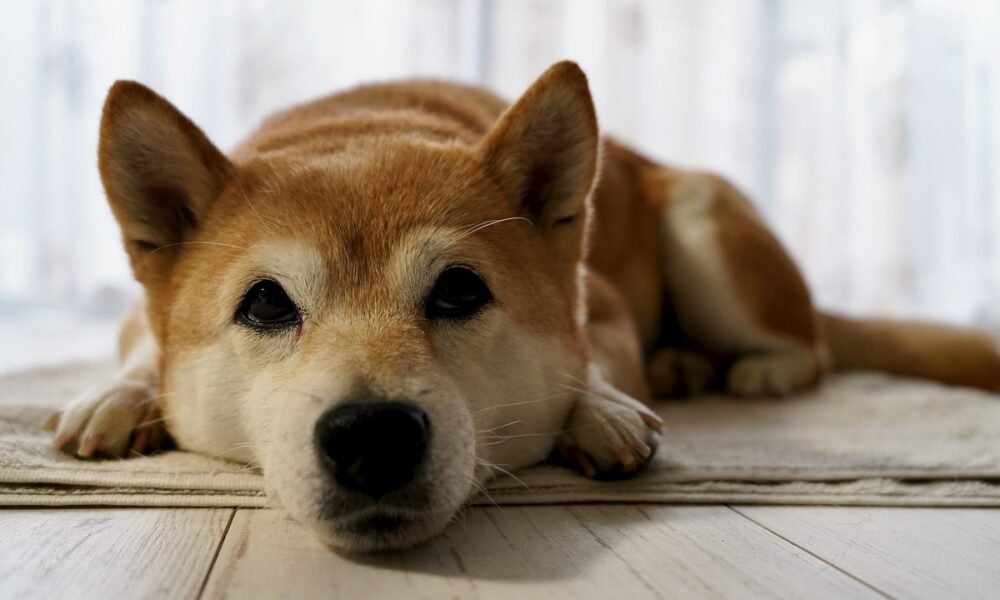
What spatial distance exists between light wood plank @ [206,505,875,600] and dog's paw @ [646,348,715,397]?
3.65ft

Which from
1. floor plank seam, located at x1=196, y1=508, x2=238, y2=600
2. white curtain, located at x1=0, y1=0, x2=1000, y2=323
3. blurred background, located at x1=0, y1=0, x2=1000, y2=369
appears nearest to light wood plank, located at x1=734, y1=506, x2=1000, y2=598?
floor plank seam, located at x1=196, y1=508, x2=238, y2=600

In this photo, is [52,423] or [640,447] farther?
[52,423]

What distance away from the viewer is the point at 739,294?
229 centimetres

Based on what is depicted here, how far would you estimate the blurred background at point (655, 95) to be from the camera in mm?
3799

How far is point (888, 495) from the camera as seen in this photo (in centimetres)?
131

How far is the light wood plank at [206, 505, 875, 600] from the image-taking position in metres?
0.93

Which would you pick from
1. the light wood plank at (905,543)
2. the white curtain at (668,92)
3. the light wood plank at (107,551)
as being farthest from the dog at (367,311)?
the white curtain at (668,92)

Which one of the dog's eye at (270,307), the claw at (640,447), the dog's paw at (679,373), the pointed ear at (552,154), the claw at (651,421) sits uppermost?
the pointed ear at (552,154)

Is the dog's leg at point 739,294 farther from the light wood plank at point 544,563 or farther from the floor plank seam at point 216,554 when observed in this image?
the floor plank seam at point 216,554

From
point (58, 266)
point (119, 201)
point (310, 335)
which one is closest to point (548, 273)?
point (310, 335)

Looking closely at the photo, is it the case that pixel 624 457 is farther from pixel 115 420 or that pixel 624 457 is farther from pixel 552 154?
pixel 115 420

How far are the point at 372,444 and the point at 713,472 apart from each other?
63 centimetres

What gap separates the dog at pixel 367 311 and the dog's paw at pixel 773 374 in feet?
2.00

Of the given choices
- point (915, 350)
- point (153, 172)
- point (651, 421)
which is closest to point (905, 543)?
point (651, 421)
